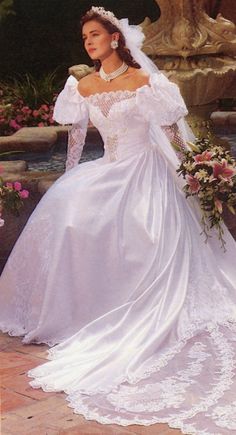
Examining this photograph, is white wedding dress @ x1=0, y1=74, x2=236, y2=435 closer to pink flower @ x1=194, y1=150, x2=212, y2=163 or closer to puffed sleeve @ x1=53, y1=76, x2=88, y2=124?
puffed sleeve @ x1=53, y1=76, x2=88, y2=124

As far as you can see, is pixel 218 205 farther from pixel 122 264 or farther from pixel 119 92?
pixel 119 92

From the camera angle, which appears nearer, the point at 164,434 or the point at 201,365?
the point at 164,434

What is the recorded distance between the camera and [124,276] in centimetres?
446

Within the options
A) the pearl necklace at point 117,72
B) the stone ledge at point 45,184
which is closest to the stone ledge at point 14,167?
the stone ledge at point 45,184

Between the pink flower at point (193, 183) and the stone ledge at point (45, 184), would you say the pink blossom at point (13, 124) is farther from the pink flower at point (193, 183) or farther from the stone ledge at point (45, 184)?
the pink flower at point (193, 183)

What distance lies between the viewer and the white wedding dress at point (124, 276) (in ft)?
12.8

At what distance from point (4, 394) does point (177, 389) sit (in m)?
0.84

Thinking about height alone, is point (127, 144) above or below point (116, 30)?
below

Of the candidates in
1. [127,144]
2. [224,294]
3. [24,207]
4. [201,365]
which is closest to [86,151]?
[24,207]

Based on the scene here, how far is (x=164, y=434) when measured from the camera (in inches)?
129

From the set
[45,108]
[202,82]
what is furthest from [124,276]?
[45,108]

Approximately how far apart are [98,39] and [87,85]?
0.34m

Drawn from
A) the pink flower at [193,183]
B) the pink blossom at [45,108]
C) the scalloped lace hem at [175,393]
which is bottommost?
the scalloped lace hem at [175,393]

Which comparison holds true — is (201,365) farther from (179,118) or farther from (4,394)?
(179,118)
